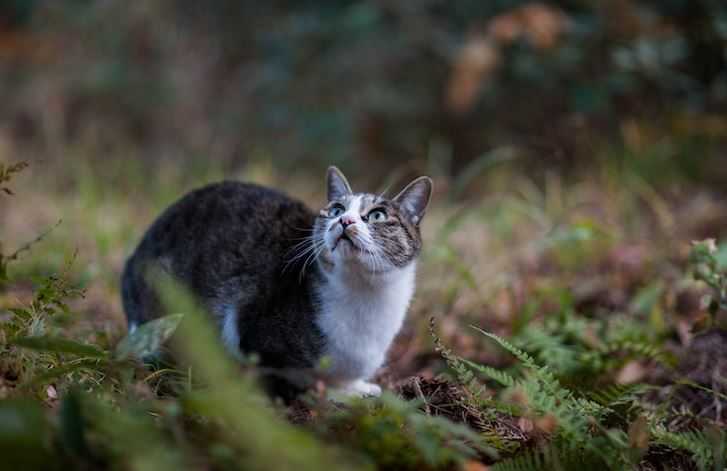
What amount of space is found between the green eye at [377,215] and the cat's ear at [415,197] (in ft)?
0.47

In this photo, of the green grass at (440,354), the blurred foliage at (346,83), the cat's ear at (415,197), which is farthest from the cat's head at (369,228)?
the blurred foliage at (346,83)

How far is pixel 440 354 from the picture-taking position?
10.2ft

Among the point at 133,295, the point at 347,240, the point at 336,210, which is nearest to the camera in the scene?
the point at 347,240

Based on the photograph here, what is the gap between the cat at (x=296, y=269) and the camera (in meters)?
2.54

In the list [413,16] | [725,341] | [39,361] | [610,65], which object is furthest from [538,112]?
[39,361]

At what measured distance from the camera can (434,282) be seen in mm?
3930

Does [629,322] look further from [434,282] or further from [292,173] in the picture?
[292,173]

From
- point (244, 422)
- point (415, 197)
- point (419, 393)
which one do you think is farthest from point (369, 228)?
point (244, 422)

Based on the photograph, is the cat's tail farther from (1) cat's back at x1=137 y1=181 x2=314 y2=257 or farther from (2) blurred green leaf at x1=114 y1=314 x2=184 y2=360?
(2) blurred green leaf at x1=114 y1=314 x2=184 y2=360

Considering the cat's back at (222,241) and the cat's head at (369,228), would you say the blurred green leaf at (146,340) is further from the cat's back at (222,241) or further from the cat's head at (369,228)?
the cat's back at (222,241)

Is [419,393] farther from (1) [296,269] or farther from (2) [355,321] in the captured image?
(1) [296,269]

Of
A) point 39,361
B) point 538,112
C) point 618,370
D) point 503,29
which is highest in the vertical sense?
point 503,29

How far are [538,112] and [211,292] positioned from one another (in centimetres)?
558

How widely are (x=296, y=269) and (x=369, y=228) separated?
1.33 feet
